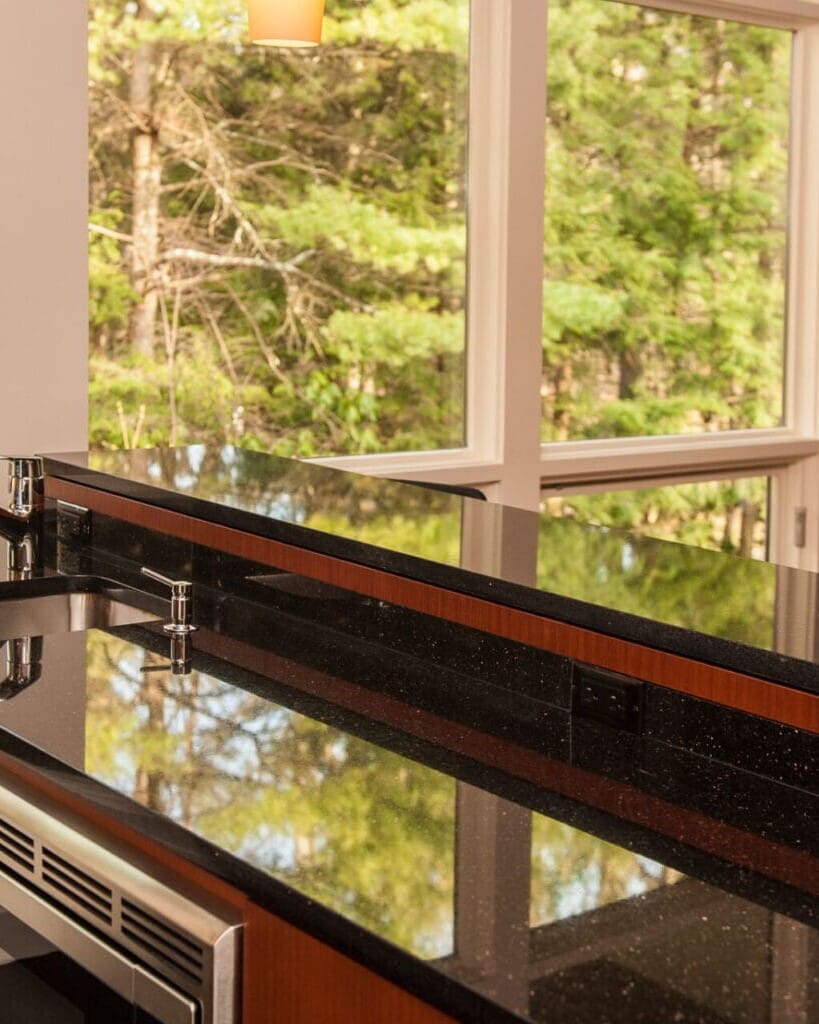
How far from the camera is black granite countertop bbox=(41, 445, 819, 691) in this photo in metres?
1.64

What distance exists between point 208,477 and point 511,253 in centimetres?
214

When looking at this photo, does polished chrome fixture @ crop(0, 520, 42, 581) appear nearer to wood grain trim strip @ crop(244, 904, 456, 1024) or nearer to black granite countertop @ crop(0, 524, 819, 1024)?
black granite countertop @ crop(0, 524, 819, 1024)

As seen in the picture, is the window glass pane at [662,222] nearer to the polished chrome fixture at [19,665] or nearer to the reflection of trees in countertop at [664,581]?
the reflection of trees in countertop at [664,581]

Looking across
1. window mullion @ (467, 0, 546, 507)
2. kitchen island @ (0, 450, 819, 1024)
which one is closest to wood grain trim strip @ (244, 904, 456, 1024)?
kitchen island @ (0, 450, 819, 1024)

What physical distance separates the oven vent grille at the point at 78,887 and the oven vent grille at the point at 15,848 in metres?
0.04

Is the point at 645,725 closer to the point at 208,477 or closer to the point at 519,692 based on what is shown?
the point at 519,692

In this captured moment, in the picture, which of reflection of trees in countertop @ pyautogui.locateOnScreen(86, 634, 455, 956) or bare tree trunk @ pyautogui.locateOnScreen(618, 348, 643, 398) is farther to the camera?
bare tree trunk @ pyautogui.locateOnScreen(618, 348, 643, 398)

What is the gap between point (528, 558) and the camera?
6.62 feet

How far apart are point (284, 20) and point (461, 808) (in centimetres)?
173

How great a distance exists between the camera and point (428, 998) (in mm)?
1152

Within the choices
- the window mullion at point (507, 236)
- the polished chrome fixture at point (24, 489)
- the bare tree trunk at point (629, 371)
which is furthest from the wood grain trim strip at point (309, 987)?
the bare tree trunk at point (629, 371)

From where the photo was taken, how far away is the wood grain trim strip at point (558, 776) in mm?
1377

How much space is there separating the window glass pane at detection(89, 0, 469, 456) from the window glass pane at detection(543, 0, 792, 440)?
1.44ft

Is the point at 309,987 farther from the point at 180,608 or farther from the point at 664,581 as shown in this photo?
the point at 180,608
